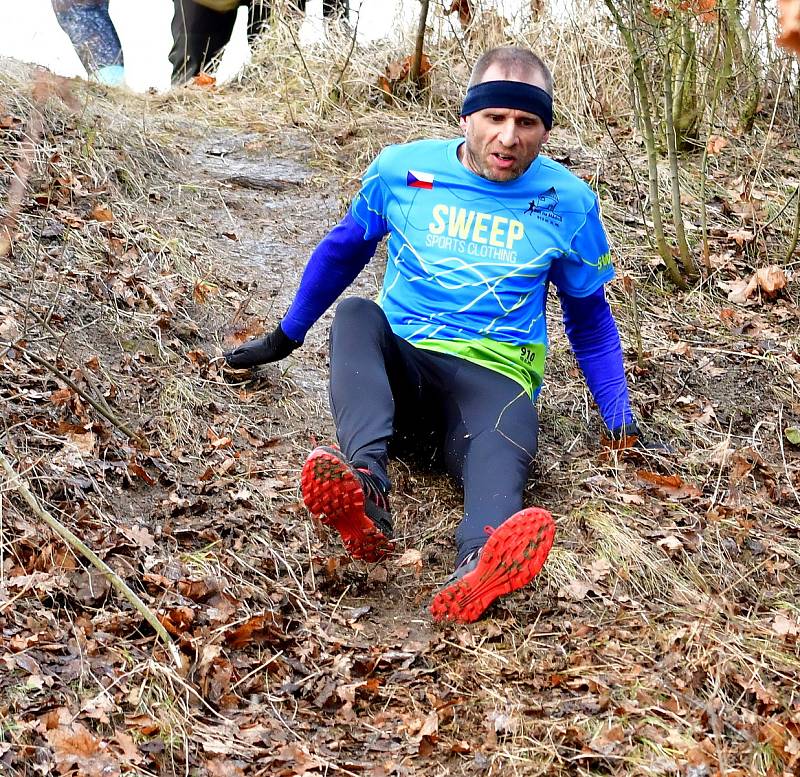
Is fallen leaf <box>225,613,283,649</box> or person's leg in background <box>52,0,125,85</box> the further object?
person's leg in background <box>52,0,125,85</box>

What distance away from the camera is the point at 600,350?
3980mm

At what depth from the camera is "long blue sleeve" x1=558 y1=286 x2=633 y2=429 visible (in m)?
3.96

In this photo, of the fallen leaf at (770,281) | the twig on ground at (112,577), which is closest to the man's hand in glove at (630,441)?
the fallen leaf at (770,281)

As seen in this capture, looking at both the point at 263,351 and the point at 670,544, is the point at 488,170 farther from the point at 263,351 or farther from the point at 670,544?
the point at 670,544

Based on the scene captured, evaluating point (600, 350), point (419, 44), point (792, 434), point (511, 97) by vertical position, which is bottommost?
point (792, 434)

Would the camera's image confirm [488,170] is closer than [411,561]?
No

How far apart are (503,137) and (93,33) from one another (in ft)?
16.2

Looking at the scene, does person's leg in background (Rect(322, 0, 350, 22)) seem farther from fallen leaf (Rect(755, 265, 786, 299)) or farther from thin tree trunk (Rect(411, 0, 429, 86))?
fallen leaf (Rect(755, 265, 786, 299))

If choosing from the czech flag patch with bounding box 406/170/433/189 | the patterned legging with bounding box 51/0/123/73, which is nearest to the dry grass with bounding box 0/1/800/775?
the czech flag patch with bounding box 406/170/433/189

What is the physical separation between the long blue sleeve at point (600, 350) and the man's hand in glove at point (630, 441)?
0.03 meters

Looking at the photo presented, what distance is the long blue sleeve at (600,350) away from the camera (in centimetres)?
396

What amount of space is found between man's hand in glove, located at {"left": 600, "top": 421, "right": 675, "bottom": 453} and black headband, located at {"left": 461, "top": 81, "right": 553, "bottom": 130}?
50.4 inches

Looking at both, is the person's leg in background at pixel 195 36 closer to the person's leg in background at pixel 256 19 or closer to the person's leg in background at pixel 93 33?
the person's leg in background at pixel 256 19

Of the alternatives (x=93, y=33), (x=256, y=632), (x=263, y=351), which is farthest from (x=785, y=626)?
(x=93, y=33)
